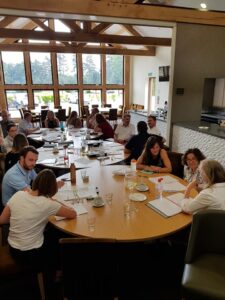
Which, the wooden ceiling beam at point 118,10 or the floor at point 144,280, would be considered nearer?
the floor at point 144,280

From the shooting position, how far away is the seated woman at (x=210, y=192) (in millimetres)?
1800

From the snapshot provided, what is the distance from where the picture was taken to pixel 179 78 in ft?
14.1

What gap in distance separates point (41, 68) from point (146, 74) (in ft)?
15.6

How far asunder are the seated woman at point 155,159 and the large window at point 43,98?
8.92 meters

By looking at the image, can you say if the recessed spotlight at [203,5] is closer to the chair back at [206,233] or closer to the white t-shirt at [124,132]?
the white t-shirt at [124,132]

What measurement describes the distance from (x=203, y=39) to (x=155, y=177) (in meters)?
3.03

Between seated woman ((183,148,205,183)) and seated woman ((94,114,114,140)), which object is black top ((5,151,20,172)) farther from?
seated woman ((94,114,114,140))

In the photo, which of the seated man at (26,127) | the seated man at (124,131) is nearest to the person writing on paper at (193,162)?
the seated man at (124,131)

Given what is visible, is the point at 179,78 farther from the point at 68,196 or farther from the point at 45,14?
the point at 68,196

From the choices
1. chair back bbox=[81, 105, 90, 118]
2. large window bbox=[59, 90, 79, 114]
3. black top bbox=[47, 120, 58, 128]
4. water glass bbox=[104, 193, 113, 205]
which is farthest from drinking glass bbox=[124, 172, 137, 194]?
large window bbox=[59, 90, 79, 114]

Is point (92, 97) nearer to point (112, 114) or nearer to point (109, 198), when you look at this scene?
point (112, 114)

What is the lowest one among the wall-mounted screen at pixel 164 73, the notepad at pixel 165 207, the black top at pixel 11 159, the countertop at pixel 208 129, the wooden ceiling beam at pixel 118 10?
the notepad at pixel 165 207

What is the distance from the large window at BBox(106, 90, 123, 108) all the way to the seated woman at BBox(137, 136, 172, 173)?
944 centimetres

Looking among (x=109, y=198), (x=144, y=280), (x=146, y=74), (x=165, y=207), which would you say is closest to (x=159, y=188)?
(x=165, y=207)
